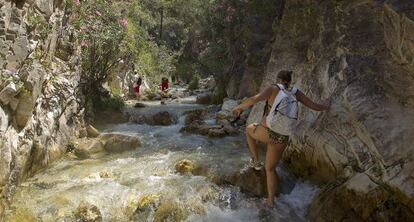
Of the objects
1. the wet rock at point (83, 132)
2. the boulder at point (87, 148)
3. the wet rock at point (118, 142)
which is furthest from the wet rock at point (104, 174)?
the wet rock at point (83, 132)

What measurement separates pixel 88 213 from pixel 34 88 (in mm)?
2459

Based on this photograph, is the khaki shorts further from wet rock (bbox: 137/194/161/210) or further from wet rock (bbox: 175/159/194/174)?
wet rock (bbox: 175/159/194/174)

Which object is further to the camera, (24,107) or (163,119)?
(163,119)

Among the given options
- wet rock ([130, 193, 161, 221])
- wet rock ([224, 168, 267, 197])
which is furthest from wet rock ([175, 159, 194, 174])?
wet rock ([130, 193, 161, 221])

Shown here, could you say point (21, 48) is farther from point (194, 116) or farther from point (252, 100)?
point (194, 116)

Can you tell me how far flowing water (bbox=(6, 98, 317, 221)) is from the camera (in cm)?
652

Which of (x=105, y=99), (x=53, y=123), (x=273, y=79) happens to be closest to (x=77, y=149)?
(x=53, y=123)

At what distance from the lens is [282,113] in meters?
5.94

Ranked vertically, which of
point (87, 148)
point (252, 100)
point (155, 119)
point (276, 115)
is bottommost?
point (87, 148)

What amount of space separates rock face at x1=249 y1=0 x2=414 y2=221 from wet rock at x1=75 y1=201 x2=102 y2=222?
3.33 meters

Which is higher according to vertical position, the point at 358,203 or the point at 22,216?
the point at 358,203

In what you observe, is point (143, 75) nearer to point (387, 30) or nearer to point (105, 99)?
point (105, 99)

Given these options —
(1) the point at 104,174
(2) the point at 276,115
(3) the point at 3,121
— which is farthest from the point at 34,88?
(2) the point at 276,115

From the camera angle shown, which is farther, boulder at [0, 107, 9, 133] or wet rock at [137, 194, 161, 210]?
wet rock at [137, 194, 161, 210]
